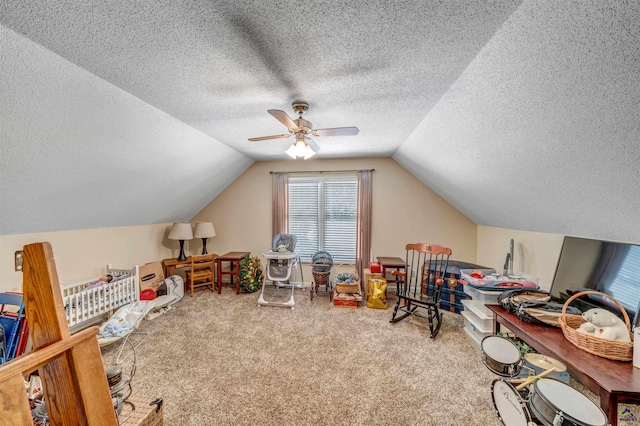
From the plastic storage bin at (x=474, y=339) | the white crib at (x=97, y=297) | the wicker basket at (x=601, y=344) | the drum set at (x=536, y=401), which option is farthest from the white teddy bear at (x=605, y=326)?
the white crib at (x=97, y=297)

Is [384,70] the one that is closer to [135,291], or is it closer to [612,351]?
[612,351]

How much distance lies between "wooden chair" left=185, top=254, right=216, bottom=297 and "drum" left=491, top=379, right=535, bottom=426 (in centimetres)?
424

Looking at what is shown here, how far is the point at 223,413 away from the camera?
1.84m

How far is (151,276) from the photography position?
12.5 feet

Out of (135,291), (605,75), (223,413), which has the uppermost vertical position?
(605,75)

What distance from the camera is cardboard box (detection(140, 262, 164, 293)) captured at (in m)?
3.62

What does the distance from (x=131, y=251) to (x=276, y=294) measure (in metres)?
2.37

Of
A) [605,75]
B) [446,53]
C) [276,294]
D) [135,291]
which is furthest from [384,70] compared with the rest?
[135,291]

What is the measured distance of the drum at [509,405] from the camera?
107 cm

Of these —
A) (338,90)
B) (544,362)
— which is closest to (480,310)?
(544,362)

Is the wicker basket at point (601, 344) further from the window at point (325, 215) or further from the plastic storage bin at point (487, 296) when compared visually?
the window at point (325, 215)

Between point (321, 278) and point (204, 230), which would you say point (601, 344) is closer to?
point (321, 278)

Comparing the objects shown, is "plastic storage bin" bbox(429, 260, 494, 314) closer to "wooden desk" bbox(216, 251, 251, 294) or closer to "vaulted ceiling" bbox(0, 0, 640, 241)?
"vaulted ceiling" bbox(0, 0, 640, 241)

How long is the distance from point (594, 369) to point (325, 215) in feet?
12.4
